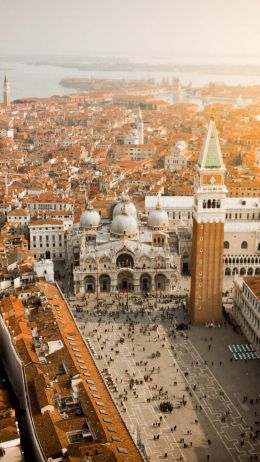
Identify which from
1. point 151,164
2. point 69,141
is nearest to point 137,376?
point 151,164

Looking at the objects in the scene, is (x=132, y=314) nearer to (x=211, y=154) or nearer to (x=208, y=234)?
(x=208, y=234)

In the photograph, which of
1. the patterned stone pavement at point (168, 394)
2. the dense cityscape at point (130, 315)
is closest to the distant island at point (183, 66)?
the dense cityscape at point (130, 315)

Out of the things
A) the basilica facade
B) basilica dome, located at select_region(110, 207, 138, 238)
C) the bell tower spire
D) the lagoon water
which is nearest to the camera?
the basilica facade

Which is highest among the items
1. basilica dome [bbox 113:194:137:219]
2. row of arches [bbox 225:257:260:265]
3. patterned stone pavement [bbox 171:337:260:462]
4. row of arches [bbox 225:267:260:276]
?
basilica dome [bbox 113:194:137:219]

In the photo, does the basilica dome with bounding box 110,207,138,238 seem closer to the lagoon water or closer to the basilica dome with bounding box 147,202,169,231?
the basilica dome with bounding box 147,202,169,231

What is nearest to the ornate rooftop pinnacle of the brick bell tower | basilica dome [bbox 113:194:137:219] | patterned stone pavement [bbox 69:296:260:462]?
the brick bell tower

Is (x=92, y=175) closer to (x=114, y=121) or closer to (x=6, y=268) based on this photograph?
(x=6, y=268)
